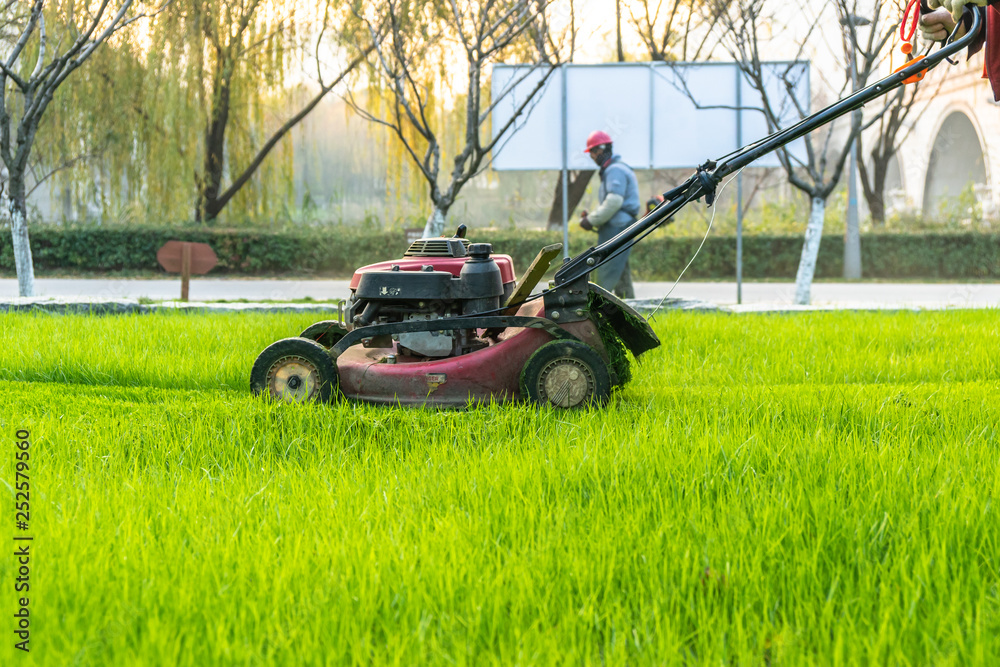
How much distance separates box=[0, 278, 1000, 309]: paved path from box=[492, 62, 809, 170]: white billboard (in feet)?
6.74

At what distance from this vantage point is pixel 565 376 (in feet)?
12.5

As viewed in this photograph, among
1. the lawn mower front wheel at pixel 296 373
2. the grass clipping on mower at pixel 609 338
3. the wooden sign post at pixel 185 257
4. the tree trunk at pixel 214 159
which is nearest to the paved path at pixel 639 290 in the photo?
the wooden sign post at pixel 185 257

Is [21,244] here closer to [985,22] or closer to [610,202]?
[610,202]

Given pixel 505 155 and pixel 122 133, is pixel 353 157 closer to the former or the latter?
pixel 122 133

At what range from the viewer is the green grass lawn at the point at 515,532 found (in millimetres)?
1753

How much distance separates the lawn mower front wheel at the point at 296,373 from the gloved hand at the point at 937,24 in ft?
9.93

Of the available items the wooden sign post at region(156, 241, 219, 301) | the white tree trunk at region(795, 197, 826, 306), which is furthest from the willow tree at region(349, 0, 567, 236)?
the white tree trunk at region(795, 197, 826, 306)

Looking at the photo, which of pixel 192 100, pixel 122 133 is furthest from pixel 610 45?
pixel 122 133

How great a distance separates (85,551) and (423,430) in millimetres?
1558

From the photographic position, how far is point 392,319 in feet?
13.7

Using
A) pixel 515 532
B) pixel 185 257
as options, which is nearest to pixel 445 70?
pixel 185 257

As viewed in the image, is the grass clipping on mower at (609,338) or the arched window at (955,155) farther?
the arched window at (955,155)

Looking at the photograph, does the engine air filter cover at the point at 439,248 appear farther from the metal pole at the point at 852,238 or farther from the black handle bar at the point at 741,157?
the metal pole at the point at 852,238

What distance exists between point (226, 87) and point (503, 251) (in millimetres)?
6066
